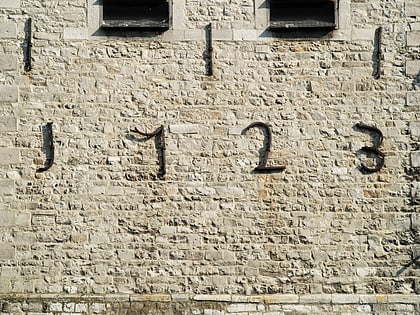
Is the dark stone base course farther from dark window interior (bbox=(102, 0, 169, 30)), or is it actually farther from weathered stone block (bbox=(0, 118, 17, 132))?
dark window interior (bbox=(102, 0, 169, 30))

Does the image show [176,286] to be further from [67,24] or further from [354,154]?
[67,24]

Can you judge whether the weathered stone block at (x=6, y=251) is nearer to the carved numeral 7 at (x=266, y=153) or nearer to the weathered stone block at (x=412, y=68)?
the carved numeral 7 at (x=266, y=153)

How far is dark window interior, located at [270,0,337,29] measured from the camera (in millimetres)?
8875

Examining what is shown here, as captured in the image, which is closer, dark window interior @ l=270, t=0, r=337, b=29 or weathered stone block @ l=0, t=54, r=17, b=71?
weathered stone block @ l=0, t=54, r=17, b=71

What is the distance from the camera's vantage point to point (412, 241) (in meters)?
8.48

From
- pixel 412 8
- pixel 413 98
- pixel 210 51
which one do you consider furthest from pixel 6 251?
pixel 412 8

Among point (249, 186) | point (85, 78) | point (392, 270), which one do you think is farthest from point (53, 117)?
point (392, 270)

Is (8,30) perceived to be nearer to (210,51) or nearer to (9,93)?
(9,93)

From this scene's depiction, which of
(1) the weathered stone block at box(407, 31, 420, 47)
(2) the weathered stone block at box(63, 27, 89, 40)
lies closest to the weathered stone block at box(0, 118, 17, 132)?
(2) the weathered stone block at box(63, 27, 89, 40)

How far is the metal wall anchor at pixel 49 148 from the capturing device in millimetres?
8500

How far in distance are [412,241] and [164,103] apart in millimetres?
3163

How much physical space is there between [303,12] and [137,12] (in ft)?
6.31

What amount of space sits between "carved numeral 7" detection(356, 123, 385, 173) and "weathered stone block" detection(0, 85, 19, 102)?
3873 millimetres

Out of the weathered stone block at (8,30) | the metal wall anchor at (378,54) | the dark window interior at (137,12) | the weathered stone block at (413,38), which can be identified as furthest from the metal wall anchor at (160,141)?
the weathered stone block at (413,38)
